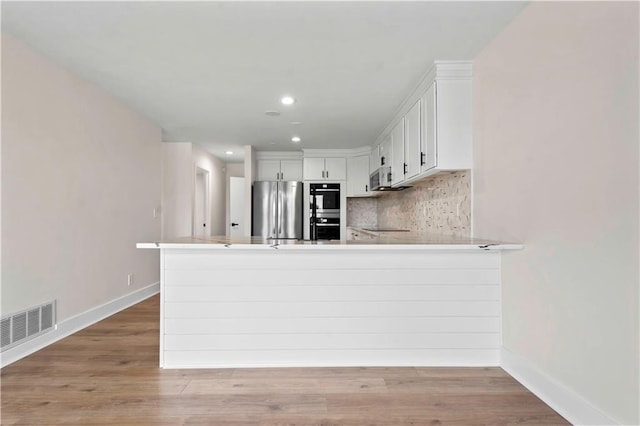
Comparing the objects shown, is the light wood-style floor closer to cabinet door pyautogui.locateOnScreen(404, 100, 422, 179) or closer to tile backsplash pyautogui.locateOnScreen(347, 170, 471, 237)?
tile backsplash pyautogui.locateOnScreen(347, 170, 471, 237)

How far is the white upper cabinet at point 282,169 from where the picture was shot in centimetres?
672

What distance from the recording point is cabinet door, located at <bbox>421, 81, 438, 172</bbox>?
2.95 meters

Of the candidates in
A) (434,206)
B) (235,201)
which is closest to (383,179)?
(434,206)

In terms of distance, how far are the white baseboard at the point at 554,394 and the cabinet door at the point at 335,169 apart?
437 centimetres

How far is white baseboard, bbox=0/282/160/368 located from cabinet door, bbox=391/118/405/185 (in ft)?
11.3

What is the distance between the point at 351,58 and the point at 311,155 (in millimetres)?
3678

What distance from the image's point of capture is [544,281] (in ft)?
6.61

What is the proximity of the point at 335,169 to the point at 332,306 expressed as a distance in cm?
417

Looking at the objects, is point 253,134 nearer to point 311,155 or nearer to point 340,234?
point 311,155

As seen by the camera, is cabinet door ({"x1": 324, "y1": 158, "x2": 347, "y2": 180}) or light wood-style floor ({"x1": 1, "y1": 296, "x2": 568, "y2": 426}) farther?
cabinet door ({"x1": 324, "y1": 158, "x2": 347, "y2": 180})

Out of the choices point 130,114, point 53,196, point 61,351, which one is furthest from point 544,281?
point 130,114

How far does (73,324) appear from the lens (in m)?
3.20

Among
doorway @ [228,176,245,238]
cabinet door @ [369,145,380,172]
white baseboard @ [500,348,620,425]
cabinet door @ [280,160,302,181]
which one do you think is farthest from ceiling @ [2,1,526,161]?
doorway @ [228,176,245,238]

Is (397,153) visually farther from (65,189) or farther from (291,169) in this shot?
(65,189)
